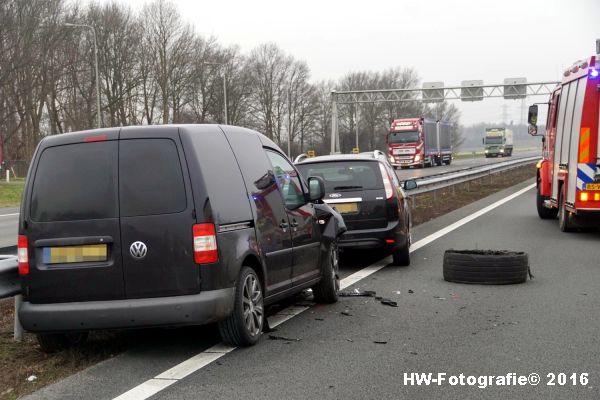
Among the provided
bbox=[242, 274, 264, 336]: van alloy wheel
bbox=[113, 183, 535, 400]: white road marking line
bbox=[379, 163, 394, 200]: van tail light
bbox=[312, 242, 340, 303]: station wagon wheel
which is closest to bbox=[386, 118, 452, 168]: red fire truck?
bbox=[379, 163, 394, 200]: van tail light

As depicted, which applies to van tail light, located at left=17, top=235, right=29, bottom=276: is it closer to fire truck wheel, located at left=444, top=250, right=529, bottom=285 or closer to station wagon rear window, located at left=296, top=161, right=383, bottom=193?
fire truck wheel, located at left=444, top=250, right=529, bottom=285

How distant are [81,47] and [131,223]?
50.0m

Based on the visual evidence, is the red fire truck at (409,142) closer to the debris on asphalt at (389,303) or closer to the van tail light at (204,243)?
the debris on asphalt at (389,303)

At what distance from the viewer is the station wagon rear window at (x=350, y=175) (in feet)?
34.3

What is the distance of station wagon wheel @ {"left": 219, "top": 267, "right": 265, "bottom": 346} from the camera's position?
5.88 metres

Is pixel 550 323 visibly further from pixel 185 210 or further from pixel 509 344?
pixel 185 210

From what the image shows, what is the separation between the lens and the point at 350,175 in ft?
34.6

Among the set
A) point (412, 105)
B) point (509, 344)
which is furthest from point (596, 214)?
point (412, 105)

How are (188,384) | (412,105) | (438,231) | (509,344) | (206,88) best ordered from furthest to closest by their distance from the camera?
(412,105) → (206,88) → (438,231) → (509,344) → (188,384)

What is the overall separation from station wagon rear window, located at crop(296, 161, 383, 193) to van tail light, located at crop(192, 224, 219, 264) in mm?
5015

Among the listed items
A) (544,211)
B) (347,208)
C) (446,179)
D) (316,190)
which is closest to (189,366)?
(316,190)

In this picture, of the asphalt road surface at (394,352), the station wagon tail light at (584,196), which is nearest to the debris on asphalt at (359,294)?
the asphalt road surface at (394,352)

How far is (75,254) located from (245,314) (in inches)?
52.3

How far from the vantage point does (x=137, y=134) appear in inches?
224
